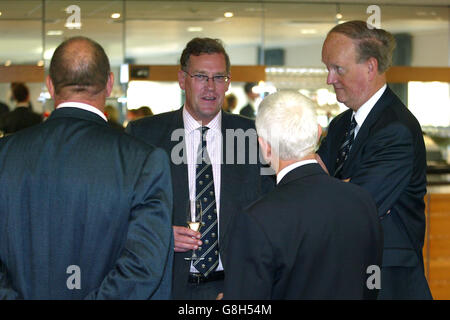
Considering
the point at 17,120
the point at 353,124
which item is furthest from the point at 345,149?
the point at 17,120

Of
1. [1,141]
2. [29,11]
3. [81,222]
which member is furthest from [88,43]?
[29,11]

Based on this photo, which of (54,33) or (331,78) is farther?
(54,33)

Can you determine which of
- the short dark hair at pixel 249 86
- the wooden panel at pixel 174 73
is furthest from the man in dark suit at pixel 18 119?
the short dark hair at pixel 249 86

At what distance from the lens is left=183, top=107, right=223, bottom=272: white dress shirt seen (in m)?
2.91

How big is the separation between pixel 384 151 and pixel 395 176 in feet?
0.33

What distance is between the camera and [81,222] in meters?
2.04

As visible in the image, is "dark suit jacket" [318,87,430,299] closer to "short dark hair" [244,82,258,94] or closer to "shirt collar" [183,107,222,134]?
"shirt collar" [183,107,222,134]

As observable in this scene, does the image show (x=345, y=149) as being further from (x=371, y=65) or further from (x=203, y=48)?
(x=203, y=48)

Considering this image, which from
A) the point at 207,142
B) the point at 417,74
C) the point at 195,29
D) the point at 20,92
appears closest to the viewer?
the point at 207,142

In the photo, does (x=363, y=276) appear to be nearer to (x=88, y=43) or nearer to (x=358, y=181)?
(x=358, y=181)

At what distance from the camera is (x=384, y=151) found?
2.51m

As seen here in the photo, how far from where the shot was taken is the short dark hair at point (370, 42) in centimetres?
262

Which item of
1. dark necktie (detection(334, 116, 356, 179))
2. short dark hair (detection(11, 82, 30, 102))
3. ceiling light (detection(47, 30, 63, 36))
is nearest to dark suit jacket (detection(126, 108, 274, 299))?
dark necktie (detection(334, 116, 356, 179))
